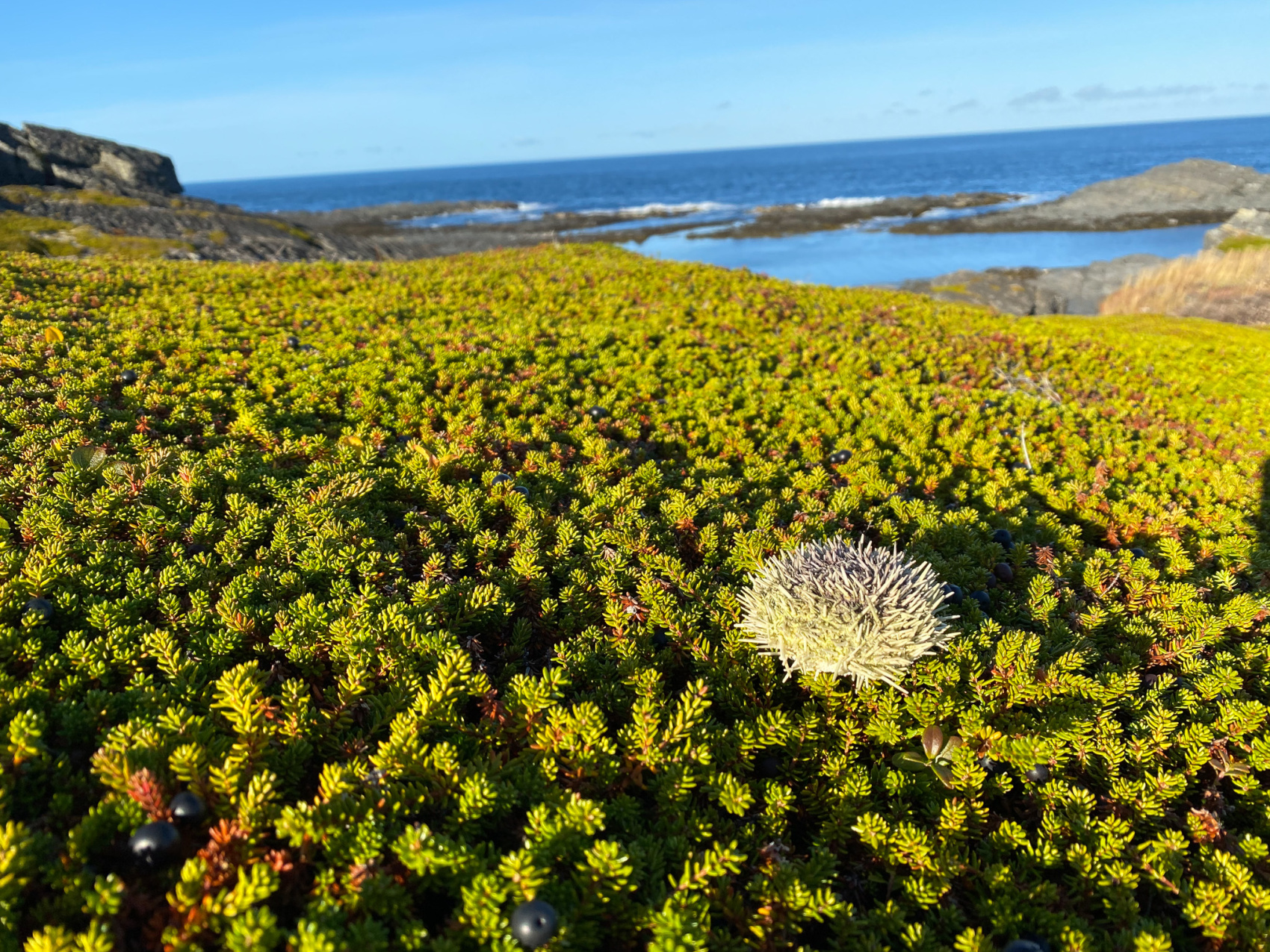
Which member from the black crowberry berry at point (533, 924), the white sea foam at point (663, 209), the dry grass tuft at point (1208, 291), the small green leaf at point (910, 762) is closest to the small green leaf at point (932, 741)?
the small green leaf at point (910, 762)

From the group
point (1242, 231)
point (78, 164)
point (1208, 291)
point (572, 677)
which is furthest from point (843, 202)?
point (572, 677)

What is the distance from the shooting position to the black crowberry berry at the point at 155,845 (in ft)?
7.29

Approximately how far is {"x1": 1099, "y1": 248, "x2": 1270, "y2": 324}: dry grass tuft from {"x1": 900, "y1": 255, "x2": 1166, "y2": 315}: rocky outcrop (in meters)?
4.42

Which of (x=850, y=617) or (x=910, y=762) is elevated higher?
(x=850, y=617)

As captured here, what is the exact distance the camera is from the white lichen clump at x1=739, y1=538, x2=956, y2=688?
3.36m

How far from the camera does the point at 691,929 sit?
222 centimetres

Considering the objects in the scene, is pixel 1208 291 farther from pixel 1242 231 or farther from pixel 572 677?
pixel 572 677

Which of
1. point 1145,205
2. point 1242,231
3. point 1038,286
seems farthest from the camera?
point 1145,205

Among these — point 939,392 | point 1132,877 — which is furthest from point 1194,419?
point 1132,877

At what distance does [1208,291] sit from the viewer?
70.7ft

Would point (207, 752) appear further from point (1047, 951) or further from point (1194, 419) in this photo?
point (1194, 419)

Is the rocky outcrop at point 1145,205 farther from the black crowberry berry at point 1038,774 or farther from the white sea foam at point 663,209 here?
the black crowberry berry at point 1038,774

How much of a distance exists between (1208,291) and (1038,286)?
10560 millimetres

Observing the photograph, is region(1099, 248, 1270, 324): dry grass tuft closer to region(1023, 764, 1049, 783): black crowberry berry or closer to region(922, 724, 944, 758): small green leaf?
region(1023, 764, 1049, 783): black crowberry berry
